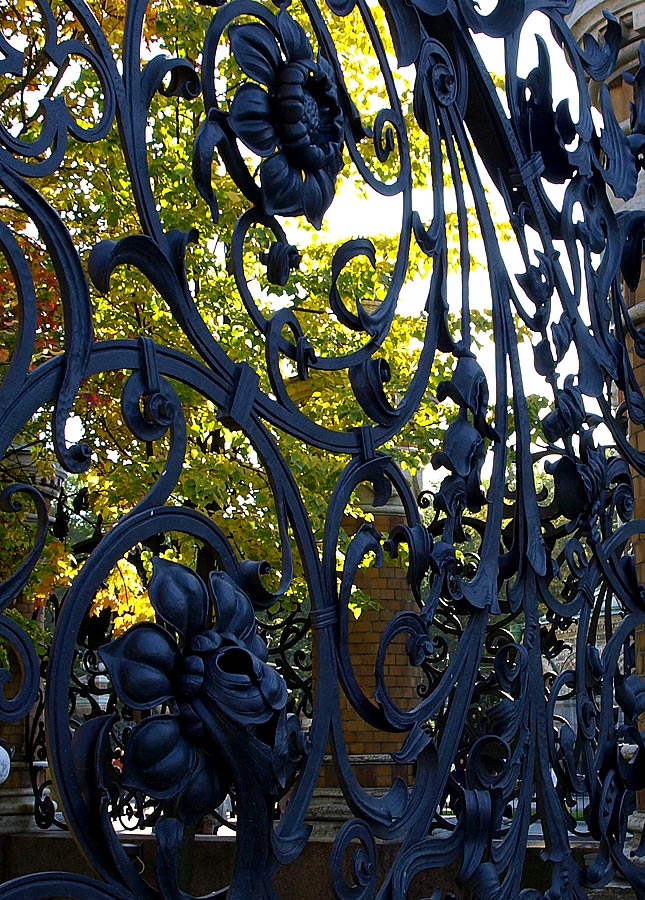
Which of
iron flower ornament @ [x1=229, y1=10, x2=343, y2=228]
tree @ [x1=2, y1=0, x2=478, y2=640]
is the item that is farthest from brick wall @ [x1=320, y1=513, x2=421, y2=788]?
iron flower ornament @ [x1=229, y1=10, x2=343, y2=228]

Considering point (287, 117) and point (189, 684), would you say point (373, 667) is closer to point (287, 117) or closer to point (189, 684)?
point (287, 117)

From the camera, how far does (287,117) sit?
1.74 meters

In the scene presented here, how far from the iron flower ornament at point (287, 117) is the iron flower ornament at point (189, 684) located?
594 millimetres

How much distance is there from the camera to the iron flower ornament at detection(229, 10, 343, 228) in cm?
170

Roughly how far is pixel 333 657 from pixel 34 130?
629cm

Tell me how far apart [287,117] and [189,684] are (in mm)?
830

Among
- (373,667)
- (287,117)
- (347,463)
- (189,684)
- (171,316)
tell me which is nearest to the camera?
(189,684)

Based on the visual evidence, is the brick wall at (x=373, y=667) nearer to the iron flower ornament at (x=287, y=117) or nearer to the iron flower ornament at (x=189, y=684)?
the iron flower ornament at (x=287, y=117)

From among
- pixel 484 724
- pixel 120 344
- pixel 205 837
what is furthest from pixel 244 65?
pixel 205 837

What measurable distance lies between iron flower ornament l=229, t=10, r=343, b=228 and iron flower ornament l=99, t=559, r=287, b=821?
1.95 ft

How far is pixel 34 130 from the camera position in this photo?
287 inches

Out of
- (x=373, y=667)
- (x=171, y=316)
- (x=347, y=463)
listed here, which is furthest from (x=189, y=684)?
(x=373, y=667)

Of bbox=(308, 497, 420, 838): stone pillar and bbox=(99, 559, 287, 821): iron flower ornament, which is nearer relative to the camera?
bbox=(99, 559, 287, 821): iron flower ornament

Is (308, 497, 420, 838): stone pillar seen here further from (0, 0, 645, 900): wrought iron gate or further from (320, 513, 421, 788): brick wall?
(0, 0, 645, 900): wrought iron gate
